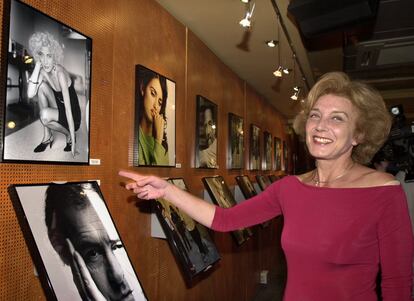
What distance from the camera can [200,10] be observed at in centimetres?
332

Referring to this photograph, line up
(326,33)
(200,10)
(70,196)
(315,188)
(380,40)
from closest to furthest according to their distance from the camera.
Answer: (315,188) < (70,196) < (326,33) < (200,10) < (380,40)

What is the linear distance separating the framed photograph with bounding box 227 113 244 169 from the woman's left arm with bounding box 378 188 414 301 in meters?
3.81

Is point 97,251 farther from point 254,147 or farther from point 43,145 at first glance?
point 254,147

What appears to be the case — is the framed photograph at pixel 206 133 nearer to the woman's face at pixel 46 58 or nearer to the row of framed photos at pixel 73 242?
the row of framed photos at pixel 73 242

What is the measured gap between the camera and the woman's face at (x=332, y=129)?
150 cm

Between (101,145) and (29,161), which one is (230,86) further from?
(29,161)

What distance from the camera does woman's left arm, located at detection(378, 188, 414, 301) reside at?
1.25 metres

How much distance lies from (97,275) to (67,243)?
0.75 ft

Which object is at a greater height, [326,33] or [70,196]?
[326,33]

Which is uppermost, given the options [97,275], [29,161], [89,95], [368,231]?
[89,95]

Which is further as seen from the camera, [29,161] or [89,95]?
[89,95]

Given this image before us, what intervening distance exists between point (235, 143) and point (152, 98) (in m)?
2.64

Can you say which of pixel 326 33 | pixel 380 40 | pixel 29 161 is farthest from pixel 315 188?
pixel 380 40

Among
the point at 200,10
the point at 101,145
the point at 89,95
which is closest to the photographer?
the point at 89,95
